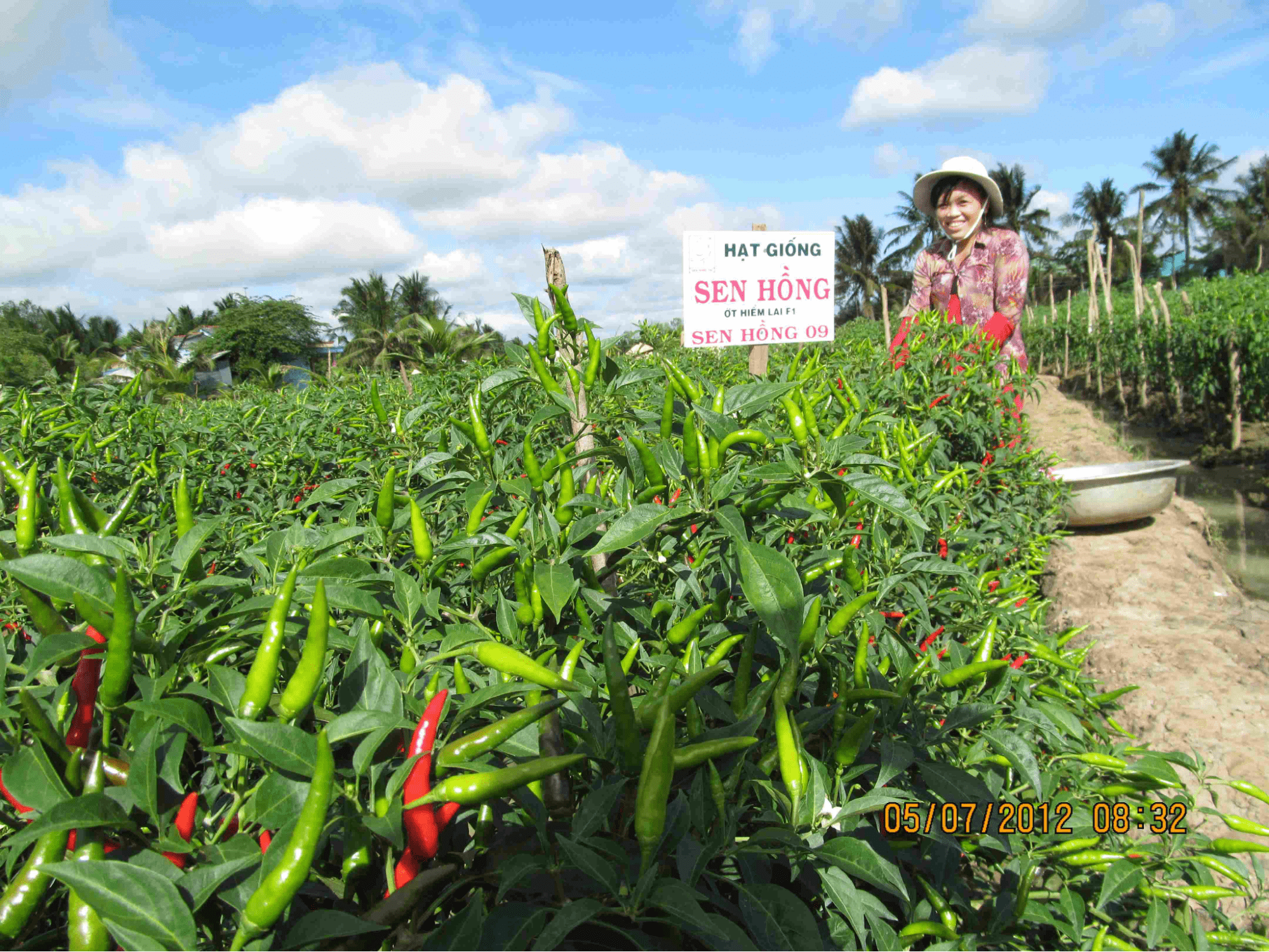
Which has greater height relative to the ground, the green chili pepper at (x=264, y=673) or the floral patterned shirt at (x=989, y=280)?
the floral patterned shirt at (x=989, y=280)

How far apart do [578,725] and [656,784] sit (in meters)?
0.25

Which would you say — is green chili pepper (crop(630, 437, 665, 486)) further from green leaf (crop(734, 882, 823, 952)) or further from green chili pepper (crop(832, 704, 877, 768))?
green leaf (crop(734, 882, 823, 952))

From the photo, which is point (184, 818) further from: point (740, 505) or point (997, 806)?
point (997, 806)

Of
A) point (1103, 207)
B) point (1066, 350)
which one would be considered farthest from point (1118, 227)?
point (1066, 350)

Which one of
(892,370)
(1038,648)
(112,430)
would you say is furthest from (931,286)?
(112,430)

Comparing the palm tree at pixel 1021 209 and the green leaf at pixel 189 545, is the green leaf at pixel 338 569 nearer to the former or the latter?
the green leaf at pixel 189 545

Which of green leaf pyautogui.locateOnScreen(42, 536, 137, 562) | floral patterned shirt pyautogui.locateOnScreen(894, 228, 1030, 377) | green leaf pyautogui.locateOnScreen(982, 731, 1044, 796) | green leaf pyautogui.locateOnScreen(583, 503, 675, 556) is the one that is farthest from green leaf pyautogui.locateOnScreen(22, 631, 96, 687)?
floral patterned shirt pyautogui.locateOnScreen(894, 228, 1030, 377)

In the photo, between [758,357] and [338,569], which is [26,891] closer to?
[338,569]

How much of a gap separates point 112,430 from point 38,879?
103 inches

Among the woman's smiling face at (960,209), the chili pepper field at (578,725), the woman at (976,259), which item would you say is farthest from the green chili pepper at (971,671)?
the woman's smiling face at (960,209)

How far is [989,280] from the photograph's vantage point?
400 cm

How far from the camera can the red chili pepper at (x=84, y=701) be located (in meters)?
0.68

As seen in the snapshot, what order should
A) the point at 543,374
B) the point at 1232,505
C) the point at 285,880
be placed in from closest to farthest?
the point at 285,880 < the point at 543,374 < the point at 1232,505
